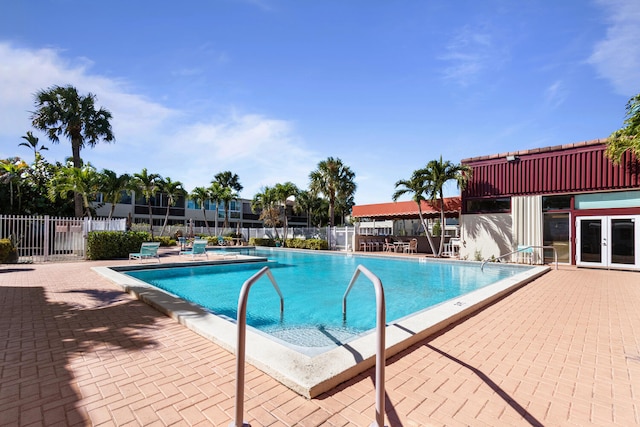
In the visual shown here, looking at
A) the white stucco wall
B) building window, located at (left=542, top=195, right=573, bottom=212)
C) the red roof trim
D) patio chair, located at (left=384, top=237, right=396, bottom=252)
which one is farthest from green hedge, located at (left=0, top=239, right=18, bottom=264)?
building window, located at (left=542, top=195, right=573, bottom=212)

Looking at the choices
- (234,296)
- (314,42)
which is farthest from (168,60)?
(234,296)

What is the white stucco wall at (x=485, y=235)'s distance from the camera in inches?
619

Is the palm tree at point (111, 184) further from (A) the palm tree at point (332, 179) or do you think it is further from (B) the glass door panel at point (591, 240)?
(B) the glass door panel at point (591, 240)

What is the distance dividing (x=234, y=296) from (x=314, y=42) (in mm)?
8304

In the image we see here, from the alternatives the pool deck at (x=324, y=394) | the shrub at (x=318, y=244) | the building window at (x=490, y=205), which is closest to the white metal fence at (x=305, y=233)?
the shrub at (x=318, y=244)

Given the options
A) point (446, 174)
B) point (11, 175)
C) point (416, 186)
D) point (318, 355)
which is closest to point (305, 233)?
point (416, 186)

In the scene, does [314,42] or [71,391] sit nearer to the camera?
[71,391]

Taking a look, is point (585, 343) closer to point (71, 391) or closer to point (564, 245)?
point (71, 391)

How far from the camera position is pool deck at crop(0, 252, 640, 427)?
2.35 metres

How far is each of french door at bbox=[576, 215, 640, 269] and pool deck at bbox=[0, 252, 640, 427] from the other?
33.0 ft

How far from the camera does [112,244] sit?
46.5 feet

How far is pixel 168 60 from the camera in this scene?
9.80 meters

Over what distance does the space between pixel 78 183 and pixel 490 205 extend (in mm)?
22597

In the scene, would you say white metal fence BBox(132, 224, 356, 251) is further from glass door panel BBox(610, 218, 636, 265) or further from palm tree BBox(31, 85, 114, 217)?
glass door panel BBox(610, 218, 636, 265)
